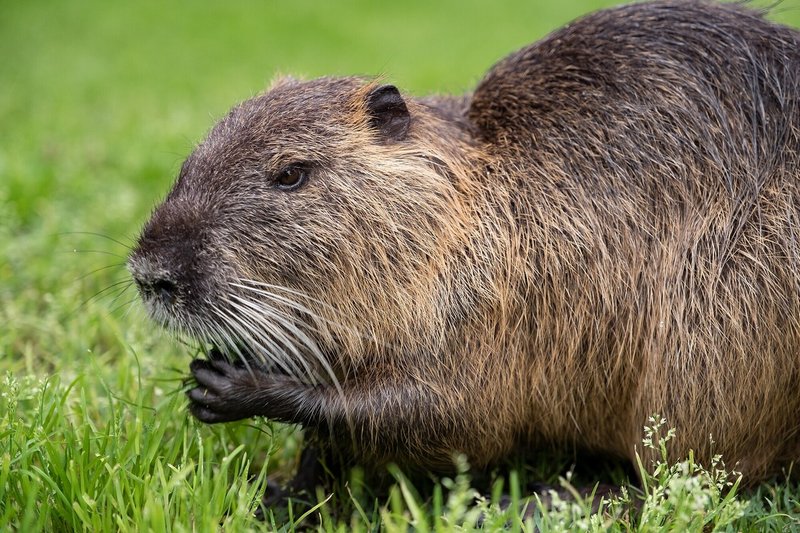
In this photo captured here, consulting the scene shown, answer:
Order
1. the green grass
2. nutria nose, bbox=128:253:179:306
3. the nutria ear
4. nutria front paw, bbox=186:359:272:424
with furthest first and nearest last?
the nutria ear
nutria front paw, bbox=186:359:272:424
nutria nose, bbox=128:253:179:306
the green grass

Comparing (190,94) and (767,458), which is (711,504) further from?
(190,94)

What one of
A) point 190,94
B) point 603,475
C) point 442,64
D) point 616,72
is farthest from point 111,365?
point 442,64

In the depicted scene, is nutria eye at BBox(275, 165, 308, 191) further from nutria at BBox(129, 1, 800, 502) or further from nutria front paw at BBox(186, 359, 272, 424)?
nutria front paw at BBox(186, 359, 272, 424)

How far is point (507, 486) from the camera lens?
317cm

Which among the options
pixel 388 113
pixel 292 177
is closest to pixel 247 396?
pixel 292 177

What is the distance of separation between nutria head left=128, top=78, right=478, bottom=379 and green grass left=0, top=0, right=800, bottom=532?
0.32 meters

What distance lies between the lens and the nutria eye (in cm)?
277

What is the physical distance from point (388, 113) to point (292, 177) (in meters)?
0.41

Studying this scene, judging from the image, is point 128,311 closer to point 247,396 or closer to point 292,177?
point 247,396

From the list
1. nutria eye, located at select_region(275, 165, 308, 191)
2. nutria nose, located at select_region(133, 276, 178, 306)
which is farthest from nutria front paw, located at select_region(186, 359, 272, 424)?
nutria eye, located at select_region(275, 165, 308, 191)

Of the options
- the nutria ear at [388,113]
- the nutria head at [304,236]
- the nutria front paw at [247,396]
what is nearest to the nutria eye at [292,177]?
the nutria head at [304,236]

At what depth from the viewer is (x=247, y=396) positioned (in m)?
2.72

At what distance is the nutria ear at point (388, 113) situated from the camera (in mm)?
2904

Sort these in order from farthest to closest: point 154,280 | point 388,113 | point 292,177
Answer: point 388,113 → point 292,177 → point 154,280
